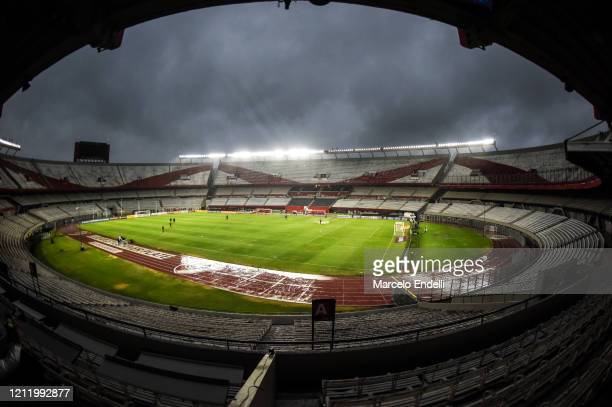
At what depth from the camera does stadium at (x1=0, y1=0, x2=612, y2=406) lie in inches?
240

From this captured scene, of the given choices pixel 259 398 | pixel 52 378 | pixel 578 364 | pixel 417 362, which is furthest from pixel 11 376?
pixel 578 364

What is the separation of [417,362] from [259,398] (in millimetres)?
5321

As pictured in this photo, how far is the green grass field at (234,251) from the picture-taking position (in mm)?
16750

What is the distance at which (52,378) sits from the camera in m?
6.55

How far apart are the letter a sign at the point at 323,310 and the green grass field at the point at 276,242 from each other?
11.9 metres

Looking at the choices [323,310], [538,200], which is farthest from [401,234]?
[323,310]

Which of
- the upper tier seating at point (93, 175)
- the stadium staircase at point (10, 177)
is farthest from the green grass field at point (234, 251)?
the upper tier seating at point (93, 175)

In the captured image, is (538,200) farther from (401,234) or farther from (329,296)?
(329,296)

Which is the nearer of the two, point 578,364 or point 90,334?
point 578,364

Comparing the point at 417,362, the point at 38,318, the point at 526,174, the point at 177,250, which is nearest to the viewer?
the point at 417,362

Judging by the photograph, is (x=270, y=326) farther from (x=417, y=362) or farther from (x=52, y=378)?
(x=52, y=378)

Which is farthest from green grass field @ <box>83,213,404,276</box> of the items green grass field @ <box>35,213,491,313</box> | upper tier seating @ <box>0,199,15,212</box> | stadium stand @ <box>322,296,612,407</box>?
stadium stand @ <box>322,296,612,407</box>

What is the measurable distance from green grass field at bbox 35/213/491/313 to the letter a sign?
6703 mm

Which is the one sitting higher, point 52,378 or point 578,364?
point 578,364
